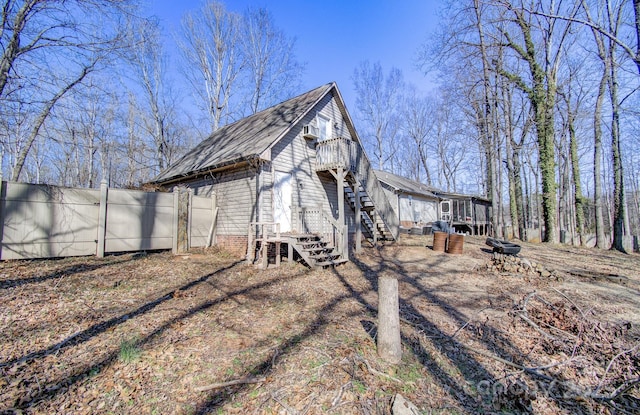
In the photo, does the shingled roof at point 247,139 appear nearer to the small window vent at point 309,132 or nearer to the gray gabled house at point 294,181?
the gray gabled house at point 294,181

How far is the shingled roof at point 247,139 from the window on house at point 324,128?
1.10 meters

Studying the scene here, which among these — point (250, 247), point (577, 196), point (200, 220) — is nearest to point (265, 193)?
point (250, 247)

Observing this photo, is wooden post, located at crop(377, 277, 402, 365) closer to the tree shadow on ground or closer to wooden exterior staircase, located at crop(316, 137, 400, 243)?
the tree shadow on ground

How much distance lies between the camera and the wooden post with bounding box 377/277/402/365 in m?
3.68

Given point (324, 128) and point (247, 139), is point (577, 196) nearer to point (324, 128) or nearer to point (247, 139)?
point (324, 128)

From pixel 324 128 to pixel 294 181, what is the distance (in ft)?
11.1

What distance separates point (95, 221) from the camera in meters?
8.52

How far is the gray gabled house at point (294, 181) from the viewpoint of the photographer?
377 inches

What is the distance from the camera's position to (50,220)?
25.5 ft

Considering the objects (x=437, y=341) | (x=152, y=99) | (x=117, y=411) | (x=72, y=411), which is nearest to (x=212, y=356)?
(x=117, y=411)

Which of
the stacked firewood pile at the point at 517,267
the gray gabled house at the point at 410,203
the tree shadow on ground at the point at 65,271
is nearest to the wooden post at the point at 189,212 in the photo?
the tree shadow on ground at the point at 65,271

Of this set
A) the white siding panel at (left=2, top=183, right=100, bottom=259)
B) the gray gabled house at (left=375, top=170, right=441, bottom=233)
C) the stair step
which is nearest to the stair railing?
the stair step

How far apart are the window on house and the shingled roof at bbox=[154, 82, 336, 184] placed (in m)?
1.10

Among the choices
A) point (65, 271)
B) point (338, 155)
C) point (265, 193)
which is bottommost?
point (65, 271)
